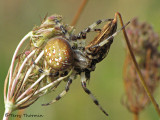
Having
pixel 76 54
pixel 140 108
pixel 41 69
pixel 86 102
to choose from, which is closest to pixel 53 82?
pixel 41 69

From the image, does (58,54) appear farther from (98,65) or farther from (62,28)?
(98,65)

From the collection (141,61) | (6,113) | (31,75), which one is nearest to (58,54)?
(31,75)

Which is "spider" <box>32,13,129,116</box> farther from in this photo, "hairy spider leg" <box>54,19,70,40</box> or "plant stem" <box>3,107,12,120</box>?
"plant stem" <box>3,107,12,120</box>

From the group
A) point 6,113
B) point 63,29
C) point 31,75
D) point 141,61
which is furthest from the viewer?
point 141,61

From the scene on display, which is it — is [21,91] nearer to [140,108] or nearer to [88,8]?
[140,108]

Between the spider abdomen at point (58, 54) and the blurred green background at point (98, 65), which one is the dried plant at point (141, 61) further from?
the spider abdomen at point (58, 54)

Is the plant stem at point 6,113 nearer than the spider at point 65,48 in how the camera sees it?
Yes

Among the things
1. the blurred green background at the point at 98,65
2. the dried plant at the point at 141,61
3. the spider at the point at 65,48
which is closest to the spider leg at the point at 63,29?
the spider at the point at 65,48
